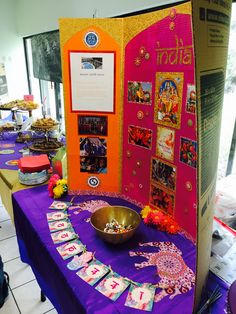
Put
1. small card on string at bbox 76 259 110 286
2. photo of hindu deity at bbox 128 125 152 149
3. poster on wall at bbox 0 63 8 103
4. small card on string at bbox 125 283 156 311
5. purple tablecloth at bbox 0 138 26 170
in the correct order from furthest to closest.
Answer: poster on wall at bbox 0 63 8 103 < purple tablecloth at bbox 0 138 26 170 < photo of hindu deity at bbox 128 125 152 149 < small card on string at bbox 76 259 110 286 < small card on string at bbox 125 283 156 311

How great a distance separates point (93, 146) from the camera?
1504 millimetres

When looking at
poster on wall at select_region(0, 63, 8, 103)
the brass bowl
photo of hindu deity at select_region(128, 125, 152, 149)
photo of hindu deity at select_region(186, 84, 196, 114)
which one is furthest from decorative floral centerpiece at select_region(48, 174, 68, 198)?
poster on wall at select_region(0, 63, 8, 103)

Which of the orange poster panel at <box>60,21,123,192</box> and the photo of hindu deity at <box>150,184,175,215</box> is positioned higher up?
the orange poster panel at <box>60,21,123,192</box>

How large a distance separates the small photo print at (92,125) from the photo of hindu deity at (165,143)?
35cm

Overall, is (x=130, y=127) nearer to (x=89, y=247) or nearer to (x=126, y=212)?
(x=126, y=212)

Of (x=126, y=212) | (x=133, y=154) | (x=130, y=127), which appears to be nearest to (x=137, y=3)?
(x=130, y=127)

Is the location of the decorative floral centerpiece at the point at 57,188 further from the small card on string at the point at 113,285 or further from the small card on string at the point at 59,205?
the small card on string at the point at 113,285

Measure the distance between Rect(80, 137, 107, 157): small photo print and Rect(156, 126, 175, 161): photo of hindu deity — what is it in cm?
36

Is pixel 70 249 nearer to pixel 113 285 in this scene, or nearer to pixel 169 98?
pixel 113 285

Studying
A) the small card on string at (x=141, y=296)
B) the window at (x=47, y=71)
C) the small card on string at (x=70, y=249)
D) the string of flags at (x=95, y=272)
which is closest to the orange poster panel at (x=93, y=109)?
the string of flags at (x=95, y=272)

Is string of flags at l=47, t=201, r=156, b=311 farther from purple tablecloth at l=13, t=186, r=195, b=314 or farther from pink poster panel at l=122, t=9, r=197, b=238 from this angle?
pink poster panel at l=122, t=9, r=197, b=238

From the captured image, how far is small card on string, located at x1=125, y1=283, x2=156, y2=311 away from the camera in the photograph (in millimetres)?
853

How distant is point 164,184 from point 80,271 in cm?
57

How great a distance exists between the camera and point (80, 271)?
998 mm
